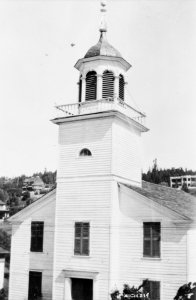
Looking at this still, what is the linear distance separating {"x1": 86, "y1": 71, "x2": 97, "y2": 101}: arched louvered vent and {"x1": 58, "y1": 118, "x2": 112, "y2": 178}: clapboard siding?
51.6 inches

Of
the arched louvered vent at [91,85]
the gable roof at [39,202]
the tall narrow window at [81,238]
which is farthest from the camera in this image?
the gable roof at [39,202]

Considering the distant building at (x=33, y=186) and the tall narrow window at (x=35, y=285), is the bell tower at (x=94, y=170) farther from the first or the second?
the distant building at (x=33, y=186)

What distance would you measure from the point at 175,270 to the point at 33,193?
11767cm

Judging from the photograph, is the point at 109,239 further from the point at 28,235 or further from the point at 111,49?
the point at 111,49

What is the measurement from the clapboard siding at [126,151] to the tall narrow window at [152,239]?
9.95ft

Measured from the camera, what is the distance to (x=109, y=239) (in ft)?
61.3

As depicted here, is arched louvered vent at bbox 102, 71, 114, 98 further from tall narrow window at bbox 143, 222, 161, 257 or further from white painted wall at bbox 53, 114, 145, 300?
tall narrow window at bbox 143, 222, 161, 257

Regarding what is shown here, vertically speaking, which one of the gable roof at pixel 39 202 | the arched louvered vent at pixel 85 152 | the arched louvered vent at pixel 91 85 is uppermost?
the arched louvered vent at pixel 91 85

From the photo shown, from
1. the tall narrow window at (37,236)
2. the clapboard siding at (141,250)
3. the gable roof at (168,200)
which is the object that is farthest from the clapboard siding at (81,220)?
the tall narrow window at (37,236)

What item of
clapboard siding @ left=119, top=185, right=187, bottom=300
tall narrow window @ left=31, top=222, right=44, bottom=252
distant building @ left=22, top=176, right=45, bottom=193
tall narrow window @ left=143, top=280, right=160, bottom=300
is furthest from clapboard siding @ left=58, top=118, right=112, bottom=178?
distant building @ left=22, top=176, right=45, bottom=193

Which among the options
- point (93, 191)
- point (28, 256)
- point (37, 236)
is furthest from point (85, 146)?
point (28, 256)

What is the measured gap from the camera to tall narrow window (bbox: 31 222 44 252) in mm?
22188

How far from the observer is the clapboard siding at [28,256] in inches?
850

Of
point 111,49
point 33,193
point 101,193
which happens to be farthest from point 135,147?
point 33,193
